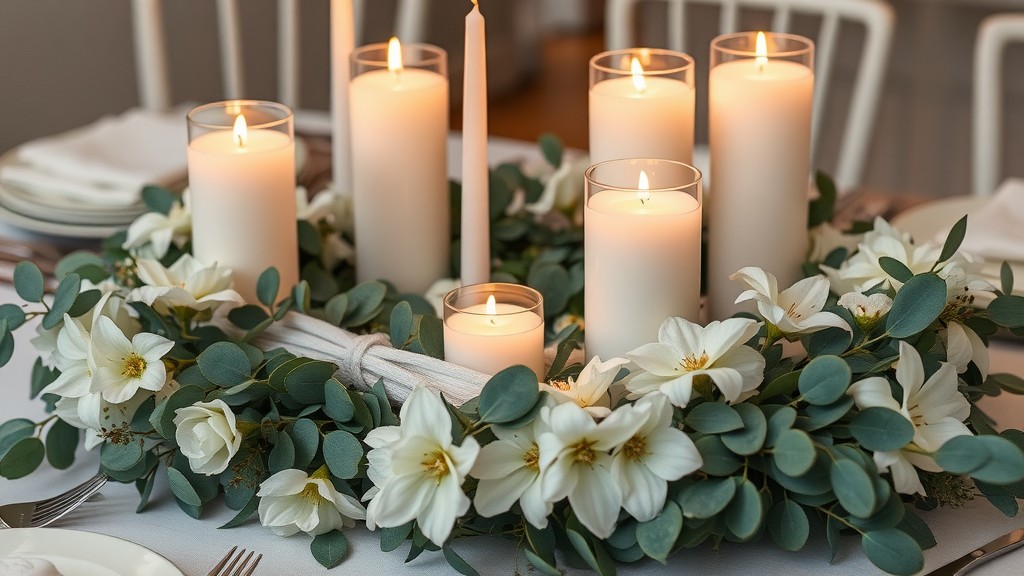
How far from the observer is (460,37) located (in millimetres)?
4266

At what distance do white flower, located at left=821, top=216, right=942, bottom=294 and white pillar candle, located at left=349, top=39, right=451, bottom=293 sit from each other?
12.9 inches

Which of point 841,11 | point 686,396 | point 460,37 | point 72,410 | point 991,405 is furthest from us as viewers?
point 460,37

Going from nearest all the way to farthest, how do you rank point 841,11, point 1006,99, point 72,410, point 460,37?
1. point 72,410
2. point 841,11
3. point 1006,99
4. point 460,37

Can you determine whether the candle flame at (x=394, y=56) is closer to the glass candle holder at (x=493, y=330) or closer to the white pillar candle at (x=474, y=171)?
the white pillar candle at (x=474, y=171)

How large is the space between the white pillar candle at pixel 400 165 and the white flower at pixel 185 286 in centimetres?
14

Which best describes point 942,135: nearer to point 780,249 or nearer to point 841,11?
point 841,11

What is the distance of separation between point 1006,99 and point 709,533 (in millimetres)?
2302

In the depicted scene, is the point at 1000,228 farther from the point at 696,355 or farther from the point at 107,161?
the point at 107,161

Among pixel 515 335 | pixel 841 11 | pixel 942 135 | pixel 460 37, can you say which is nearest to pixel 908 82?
pixel 942 135

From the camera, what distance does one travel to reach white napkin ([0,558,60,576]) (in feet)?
1.92

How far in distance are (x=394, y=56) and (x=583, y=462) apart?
17.1 inches

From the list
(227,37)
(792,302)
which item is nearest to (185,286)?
(792,302)

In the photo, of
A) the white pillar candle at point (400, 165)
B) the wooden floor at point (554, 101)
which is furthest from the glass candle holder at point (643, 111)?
the wooden floor at point (554, 101)

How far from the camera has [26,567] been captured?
0.59 metres
